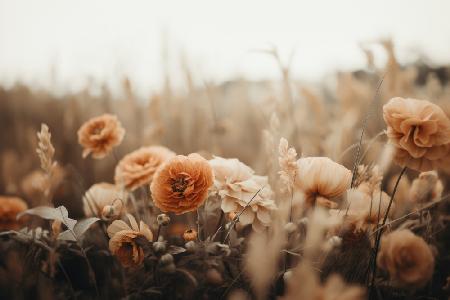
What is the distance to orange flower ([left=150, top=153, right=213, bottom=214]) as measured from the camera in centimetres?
59

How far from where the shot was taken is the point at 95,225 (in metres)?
0.94

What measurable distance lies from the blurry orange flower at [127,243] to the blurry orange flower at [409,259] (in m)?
0.41

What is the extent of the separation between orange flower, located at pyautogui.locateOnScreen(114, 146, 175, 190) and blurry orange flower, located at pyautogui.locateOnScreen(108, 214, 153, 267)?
16 centimetres

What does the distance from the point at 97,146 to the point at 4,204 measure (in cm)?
30

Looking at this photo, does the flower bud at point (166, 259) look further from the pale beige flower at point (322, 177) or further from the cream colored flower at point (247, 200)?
the pale beige flower at point (322, 177)

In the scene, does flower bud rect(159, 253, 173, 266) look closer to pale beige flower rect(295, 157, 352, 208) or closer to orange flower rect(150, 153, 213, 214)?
orange flower rect(150, 153, 213, 214)

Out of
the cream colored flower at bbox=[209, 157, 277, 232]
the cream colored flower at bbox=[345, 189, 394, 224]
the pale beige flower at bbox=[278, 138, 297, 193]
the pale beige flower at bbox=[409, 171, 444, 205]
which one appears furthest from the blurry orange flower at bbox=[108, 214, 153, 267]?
the pale beige flower at bbox=[409, 171, 444, 205]

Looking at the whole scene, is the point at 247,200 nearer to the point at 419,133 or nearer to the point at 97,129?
the point at 419,133

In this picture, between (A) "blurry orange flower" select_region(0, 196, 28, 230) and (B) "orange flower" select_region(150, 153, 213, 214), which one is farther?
(A) "blurry orange flower" select_region(0, 196, 28, 230)

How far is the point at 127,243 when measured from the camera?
0.62m

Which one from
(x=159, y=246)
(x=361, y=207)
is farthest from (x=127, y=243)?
(x=361, y=207)

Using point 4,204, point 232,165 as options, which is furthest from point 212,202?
point 4,204

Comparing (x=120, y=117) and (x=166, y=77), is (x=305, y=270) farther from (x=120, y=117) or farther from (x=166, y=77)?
(x=120, y=117)

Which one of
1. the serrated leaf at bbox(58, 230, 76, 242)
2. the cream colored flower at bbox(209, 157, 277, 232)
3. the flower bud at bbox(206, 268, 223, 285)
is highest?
the cream colored flower at bbox(209, 157, 277, 232)
